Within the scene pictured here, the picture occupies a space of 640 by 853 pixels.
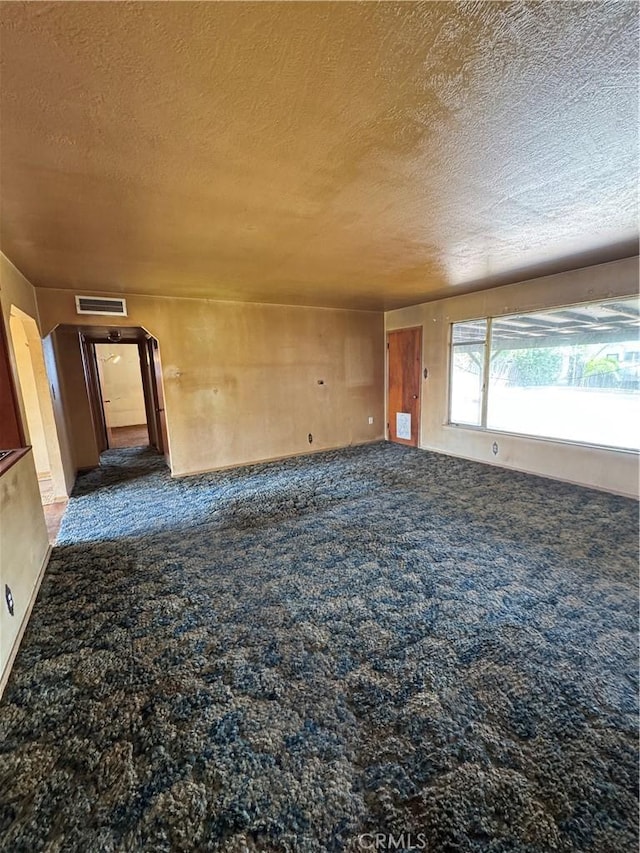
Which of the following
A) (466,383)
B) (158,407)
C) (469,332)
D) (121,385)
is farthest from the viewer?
(121,385)

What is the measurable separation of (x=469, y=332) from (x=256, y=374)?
3308mm

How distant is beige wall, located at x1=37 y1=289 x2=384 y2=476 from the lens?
193 inches

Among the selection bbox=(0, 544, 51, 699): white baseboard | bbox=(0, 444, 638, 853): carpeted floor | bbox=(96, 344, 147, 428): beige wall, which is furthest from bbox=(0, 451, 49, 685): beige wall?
bbox=(96, 344, 147, 428): beige wall

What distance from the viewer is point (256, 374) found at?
556cm

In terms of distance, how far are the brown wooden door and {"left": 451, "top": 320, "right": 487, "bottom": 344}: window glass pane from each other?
67 centimetres

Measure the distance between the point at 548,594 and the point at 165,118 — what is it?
10.4 ft

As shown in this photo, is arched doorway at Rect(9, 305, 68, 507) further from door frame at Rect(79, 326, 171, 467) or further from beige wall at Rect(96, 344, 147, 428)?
beige wall at Rect(96, 344, 147, 428)

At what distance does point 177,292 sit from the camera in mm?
4535

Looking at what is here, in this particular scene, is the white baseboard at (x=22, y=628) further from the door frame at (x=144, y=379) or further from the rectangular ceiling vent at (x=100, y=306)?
the door frame at (x=144, y=379)

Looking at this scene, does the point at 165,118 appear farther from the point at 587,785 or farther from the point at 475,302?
the point at 475,302

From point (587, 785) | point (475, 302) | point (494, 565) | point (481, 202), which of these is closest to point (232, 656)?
point (587, 785)

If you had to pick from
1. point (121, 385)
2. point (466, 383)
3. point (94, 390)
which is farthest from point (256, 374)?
point (121, 385)

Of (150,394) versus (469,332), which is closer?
(469,332)

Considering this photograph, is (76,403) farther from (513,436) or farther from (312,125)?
(513,436)
